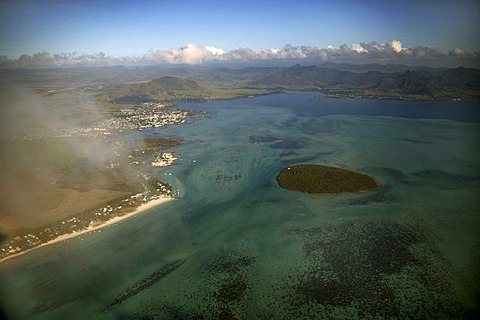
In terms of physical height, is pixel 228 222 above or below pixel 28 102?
below

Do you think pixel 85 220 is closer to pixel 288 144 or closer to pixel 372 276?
pixel 372 276

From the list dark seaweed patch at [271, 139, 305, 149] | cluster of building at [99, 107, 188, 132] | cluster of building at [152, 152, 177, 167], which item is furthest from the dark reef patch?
cluster of building at [99, 107, 188, 132]

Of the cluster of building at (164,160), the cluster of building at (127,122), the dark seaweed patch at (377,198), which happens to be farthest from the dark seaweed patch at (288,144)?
the cluster of building at (127,122)

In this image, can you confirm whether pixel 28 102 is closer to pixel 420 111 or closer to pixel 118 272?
pixel 118 272

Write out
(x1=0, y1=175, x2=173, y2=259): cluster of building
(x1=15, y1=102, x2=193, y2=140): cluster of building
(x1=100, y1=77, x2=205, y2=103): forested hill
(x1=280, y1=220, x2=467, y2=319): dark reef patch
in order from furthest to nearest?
(x1=100, y1=77, x2=205, y2=103): forested hill
(x1=15, y1=102, x2=193, y2=140): cluster of building
(x1=0, y1=175, x2=173, y2=259): cluster of building
(x1=280, y1=220, x2=467, y2=319): dark reef patch

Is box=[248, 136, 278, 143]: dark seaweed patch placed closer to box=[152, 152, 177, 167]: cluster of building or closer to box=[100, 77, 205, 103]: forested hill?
box=[152, 152, 177, 167]: cluster of building

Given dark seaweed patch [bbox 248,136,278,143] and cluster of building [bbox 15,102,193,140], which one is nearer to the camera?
dark seaweed patch [bbox 248,136,278,143]

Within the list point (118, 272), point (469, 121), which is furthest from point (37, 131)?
point (469, 121)
